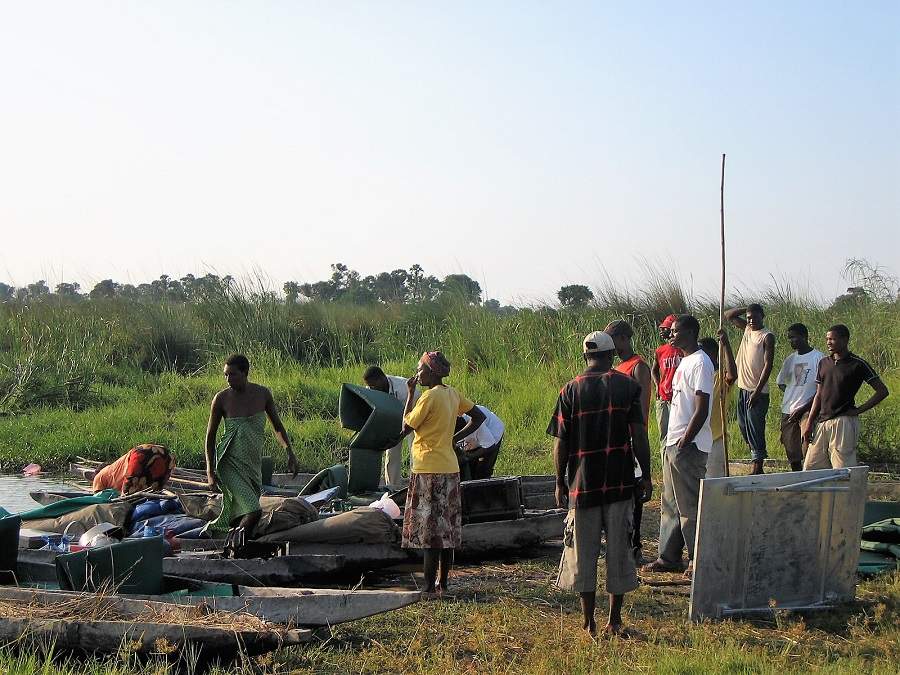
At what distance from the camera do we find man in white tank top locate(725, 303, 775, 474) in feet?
33.7

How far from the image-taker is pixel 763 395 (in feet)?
34.8

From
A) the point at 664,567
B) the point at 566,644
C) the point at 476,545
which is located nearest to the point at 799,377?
the point at 664,567

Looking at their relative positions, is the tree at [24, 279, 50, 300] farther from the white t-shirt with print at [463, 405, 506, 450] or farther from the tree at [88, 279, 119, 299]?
the white t-shirt with print at [463, 405, 506, 450]

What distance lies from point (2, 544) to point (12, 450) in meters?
7.94

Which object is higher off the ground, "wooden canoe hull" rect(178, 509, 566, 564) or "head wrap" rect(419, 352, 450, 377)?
"head wrap" rect(419, 352, 450, 377)

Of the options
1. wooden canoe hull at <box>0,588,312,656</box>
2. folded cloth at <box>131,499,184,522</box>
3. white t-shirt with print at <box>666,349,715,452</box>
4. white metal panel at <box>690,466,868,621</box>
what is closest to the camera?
wooden canoe hull at <box>0,588,312,656</box>

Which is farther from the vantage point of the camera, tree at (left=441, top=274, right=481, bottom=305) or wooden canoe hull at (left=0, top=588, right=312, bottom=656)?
tree at (left=441, top=274, right=481, bottom=305)

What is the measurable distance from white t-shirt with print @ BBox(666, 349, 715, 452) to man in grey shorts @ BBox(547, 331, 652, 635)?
109 centimetres

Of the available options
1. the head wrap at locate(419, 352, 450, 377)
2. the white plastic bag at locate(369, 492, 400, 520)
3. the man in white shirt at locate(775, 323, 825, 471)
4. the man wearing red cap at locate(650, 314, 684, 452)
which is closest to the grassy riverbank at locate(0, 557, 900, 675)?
the white plastic bag at locate(369, 492, 400, 520)

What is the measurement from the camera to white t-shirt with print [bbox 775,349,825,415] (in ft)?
30.5

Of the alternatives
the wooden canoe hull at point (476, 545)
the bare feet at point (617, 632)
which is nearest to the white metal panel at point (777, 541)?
the bare feet at point (617, 632)

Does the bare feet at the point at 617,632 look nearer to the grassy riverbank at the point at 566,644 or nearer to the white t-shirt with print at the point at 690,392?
the grassy riverbank at the point at 566,644

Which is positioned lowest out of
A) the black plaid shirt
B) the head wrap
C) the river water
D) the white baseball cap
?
the river water

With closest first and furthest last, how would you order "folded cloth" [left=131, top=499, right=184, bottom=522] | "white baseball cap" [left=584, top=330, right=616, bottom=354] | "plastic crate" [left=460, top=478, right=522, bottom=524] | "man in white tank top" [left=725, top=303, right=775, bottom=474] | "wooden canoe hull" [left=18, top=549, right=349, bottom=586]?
"white baseball cap" [left=584, top=330, right=616, bottom=354], "wooden canoe hull" [left=18, top=549, right=349, bottom=586], "plastic crate" [left=460, top=478, right=522, bottom=524], "folded cloth" [left=131, top=499, right=184, bottom=522], "man in white tank top" [left=725, top=303, right=775, bottom=474]
